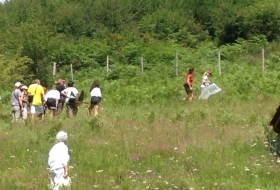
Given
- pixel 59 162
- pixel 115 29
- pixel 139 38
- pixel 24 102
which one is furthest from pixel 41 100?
pixel 115 29

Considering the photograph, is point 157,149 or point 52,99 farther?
point 52,99

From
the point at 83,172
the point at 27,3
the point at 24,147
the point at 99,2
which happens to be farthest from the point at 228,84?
the point at 27,3

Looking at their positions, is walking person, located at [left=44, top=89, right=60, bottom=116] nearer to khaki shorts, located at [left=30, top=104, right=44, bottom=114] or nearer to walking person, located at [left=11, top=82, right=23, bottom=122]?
khaki shorts, located at [left=30, top=104, right=44, bottom=114]

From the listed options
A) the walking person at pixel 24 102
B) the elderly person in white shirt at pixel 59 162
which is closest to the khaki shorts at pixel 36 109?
the walking person at pixel 24 102

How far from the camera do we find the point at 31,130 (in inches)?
704

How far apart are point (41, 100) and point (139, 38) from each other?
103 feet

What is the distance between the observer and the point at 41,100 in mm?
20000

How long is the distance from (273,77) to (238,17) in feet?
55.8

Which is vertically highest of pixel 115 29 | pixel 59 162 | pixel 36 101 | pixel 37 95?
pixel 115 29

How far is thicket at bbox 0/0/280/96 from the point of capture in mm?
35094

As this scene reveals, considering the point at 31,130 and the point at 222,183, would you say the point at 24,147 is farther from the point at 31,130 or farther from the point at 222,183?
the point at 222,183

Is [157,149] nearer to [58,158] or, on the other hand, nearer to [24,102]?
[58,158]

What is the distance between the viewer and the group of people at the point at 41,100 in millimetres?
19906

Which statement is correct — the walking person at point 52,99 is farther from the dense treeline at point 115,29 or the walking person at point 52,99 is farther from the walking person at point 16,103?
the dense treeline at point 115,29
